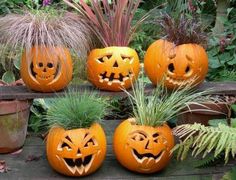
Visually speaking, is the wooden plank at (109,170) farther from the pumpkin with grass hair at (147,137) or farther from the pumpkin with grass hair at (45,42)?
the pumpkin with grass hair at (45,42)

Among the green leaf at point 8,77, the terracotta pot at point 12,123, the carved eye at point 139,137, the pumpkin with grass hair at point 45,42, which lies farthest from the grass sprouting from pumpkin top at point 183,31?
the green leaf at point 8,77

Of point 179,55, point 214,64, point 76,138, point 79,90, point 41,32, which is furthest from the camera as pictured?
point 214,64

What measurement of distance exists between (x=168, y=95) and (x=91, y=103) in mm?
571

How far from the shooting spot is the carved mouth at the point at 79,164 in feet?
8.31

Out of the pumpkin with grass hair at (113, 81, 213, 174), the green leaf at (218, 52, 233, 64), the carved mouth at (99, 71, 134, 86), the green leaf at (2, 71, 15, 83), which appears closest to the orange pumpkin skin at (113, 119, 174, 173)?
the pumpkin with grass hair at (113, 81, 213, 174)

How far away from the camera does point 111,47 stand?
2756 mm

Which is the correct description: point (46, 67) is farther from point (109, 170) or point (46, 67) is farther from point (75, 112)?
point (109, 170)

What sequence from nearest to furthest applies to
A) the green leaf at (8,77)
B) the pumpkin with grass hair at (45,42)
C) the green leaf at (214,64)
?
the pumpkin with grass hair at (45,42) < the green leaf at (8,77) < the green leaf at (214,64)

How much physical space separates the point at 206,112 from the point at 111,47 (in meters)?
0.76

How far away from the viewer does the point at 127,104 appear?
3844 mm

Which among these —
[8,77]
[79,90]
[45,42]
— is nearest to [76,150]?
[79,90]

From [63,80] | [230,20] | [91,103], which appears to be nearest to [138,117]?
[91,103]

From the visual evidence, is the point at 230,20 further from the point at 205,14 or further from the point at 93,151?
the point at 93,151

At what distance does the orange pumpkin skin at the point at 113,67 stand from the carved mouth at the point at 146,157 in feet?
1.49
